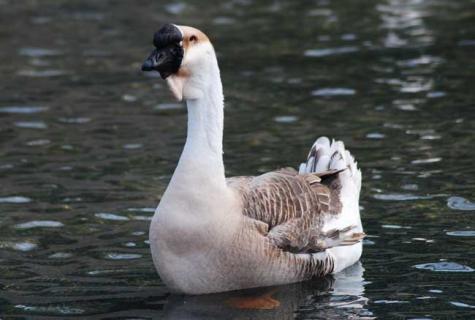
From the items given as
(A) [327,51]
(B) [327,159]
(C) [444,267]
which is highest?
(B) [327,159]

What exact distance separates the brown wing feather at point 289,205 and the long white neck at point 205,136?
48cm

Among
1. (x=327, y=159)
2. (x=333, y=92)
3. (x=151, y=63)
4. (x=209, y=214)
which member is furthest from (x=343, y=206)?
(x=333, y=92)

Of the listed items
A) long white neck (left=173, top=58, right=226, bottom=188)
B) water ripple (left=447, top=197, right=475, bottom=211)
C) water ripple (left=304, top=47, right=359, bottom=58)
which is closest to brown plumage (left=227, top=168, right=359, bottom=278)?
long white neck (left=173, top=58, right=226, bottom=188)

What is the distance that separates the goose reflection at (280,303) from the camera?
33.6 ft

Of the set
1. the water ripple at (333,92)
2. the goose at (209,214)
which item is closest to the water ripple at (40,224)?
the goose at (209,214)

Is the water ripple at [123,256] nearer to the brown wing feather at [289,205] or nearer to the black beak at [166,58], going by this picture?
the brown wing feather at [289,205]

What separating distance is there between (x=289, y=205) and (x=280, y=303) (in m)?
1.04

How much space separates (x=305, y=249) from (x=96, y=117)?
7.75 m

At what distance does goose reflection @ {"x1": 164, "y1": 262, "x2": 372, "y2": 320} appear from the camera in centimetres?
1023

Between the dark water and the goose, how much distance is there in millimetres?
289

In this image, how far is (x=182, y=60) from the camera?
10.2 meters

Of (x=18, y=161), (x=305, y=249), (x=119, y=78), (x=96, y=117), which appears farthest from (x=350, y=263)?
(x=119, y=78)

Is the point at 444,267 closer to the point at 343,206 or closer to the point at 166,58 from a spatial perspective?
the point at 343,206

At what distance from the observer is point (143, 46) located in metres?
23.1
